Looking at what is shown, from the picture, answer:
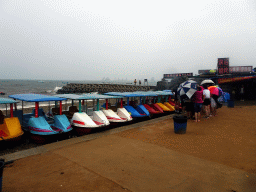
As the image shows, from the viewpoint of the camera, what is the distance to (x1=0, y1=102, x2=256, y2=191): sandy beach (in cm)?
431

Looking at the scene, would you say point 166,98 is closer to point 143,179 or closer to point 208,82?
point 208,82

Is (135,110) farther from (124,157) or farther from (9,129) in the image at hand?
(9,129)

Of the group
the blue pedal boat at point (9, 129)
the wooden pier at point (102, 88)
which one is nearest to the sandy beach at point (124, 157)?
the blue pedal boat at point (9, 129)

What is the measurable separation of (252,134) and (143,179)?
6.91 metres

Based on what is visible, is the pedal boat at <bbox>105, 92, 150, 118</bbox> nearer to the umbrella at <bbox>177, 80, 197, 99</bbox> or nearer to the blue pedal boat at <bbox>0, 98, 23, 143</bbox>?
the umbrella at <bbox>177, 80, 197, 99</bbox>

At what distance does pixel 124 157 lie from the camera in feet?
19.2

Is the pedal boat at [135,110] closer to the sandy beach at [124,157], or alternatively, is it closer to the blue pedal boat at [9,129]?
the sandy beach at [124,157]

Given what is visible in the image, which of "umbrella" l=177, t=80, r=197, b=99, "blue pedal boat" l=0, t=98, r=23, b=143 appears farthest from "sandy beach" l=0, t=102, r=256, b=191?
"blue pedal boat" l=0, t=98, r=23, b=143

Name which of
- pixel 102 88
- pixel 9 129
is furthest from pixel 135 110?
pixel 102 88

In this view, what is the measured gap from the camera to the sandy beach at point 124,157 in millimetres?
4309

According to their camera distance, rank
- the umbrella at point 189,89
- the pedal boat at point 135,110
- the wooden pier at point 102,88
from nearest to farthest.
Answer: the umbrella at point 189,89, the pedal boat at point 135,110, the wooden pier at point 102,88

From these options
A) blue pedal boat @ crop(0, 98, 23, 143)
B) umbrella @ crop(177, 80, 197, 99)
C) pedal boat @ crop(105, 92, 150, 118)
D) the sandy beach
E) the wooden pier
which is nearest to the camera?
the sandy beach

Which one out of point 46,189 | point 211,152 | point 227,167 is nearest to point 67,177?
point 46,189

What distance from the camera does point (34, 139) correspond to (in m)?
8.38
